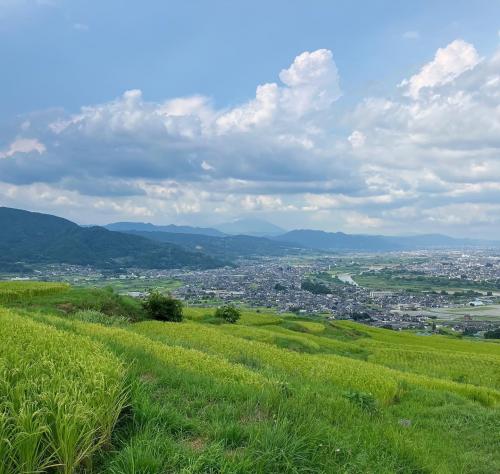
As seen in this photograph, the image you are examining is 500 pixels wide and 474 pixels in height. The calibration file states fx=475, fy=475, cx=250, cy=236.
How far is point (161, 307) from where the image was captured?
2939 centimetres

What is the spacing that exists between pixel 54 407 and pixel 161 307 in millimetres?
24502

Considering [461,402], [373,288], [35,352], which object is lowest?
[373,288]

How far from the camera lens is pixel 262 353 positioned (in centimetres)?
1695

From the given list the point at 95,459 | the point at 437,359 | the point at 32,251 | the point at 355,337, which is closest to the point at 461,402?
the point at 95,459

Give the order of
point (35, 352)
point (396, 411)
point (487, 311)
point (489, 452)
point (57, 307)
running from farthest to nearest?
1. point (487, 311)
2. point (57, 307)
3. point (396, 411)
4. point (489, 452)
5. point (35, 352)

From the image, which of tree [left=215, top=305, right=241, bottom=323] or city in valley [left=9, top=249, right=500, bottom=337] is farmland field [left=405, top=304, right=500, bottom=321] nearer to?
city in valley [left=9, top=249, right=500, bottom=337]

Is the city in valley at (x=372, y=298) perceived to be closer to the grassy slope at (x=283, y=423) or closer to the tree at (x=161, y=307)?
the tree at (x=161, y=307)

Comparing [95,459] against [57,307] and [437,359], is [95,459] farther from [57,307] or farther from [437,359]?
[437,359]

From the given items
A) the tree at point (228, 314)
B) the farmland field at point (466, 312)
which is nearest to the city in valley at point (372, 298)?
the farmland field at point (466, 312)

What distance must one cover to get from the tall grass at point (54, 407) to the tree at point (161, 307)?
72.0ft

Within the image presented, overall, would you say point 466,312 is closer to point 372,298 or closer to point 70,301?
point 372,298

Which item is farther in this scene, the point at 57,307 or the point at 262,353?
the point at 57,307

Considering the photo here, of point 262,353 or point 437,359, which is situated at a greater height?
point 262,353

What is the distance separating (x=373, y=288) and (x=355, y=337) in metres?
105
